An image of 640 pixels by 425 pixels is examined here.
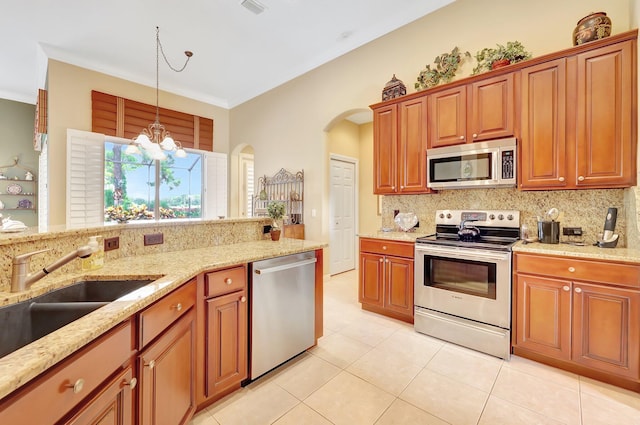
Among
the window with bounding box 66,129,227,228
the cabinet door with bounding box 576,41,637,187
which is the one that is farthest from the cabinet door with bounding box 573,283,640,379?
the window with bounding box 66,129,227,228

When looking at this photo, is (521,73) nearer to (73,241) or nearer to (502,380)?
(502,380)

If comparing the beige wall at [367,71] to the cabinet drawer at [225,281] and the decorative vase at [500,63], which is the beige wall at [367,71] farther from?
the cabinet drawer at [225,281]

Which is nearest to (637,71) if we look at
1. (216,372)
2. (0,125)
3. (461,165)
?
(461,165)

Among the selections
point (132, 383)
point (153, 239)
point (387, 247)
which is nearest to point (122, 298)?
point (132, 383)

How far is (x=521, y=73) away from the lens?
2.48 m

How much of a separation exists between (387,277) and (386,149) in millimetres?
1519

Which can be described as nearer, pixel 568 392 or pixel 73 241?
pixel 73 241

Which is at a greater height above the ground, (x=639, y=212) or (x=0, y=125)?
(x=0, y=125)

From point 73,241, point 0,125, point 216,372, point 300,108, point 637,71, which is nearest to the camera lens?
point 73,241

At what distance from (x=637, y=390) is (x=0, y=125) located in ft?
31.4

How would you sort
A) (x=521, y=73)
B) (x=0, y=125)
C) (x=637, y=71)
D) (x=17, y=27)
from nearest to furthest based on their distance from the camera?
(x=637, y=71)
(x=521, y=73)
(x=17, y=27)
(x=0, y=125)

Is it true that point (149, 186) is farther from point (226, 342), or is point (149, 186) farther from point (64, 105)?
point (226, 342)

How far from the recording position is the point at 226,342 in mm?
1810

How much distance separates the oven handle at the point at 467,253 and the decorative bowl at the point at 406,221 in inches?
25.1
